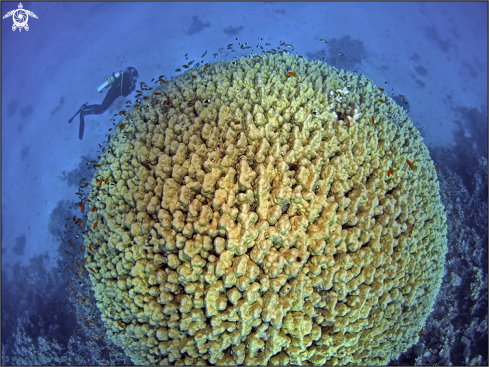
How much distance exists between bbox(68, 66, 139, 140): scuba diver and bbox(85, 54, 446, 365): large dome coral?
617 cm

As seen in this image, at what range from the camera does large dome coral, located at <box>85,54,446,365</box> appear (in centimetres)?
273

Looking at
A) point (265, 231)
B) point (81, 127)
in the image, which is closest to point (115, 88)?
point (81, 127)

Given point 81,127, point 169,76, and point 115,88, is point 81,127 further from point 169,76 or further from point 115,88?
point 169,76

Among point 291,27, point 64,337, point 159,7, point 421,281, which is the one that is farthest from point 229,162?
point 159,7

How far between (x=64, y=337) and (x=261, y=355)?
6.18 m

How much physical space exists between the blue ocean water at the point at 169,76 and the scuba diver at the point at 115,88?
0.31 m

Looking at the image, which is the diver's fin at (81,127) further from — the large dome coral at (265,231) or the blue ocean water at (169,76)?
the large dome coral at (265,231)

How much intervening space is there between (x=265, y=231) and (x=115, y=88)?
9.21 metres

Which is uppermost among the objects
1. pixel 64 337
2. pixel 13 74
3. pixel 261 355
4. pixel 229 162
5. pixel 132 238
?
pixel 13 74

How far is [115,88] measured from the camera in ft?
30.7

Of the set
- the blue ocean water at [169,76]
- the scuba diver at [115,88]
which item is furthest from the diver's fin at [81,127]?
the blue ocean water at [169,76]

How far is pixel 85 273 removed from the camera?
592 centimetres

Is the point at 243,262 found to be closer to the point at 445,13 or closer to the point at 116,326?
the point at 116,326

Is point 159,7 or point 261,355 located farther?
point 159,7
